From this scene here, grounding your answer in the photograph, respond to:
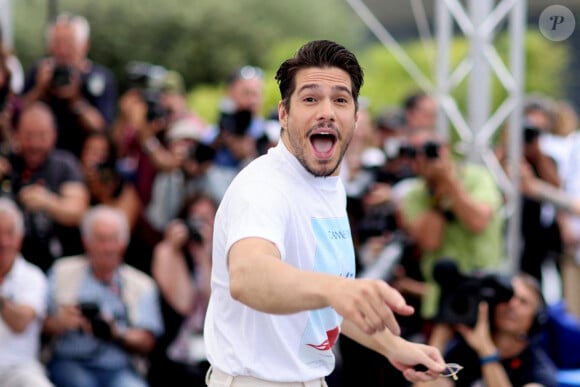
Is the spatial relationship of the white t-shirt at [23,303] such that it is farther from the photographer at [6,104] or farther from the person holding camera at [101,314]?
the photographer at [6,104]

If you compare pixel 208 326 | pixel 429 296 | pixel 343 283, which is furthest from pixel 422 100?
pixel 343 283

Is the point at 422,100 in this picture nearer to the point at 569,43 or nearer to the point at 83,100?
the point at 83,100

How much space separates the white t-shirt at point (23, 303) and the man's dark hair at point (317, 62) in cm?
330

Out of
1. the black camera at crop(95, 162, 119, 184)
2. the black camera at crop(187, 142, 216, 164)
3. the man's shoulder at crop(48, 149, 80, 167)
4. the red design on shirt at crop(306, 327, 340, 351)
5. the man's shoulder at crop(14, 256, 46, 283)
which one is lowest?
the man's shoulder at crop(14, 256, 46, 283)

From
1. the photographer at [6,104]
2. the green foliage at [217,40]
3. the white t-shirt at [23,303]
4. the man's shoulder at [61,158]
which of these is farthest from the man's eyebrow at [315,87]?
the green foliage at [217,40]

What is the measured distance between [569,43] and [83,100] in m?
25.0

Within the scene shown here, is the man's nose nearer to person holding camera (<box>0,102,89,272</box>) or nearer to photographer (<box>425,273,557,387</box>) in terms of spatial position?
photographer (<box>425,273,557,387</box>)

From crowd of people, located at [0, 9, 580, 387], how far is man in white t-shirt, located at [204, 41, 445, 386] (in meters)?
2.13

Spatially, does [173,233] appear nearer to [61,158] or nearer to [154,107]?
[61,158]

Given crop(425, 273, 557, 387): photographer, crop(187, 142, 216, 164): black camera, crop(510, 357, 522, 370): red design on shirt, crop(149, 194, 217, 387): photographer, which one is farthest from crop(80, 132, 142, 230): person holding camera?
crop(510, 357, 522, 370): red design on shirt

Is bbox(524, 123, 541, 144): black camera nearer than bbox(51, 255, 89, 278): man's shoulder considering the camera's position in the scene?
No

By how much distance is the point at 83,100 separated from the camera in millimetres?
7320

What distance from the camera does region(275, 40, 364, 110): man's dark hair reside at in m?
2.95

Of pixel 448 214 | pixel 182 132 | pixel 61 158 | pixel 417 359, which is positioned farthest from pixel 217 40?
pixel 417 359
